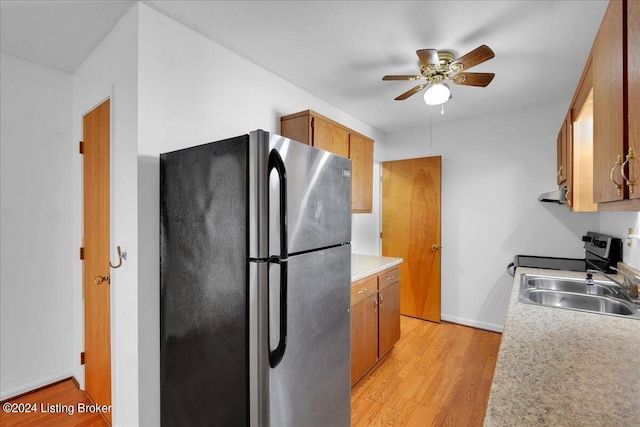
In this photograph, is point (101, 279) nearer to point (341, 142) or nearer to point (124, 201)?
point (124, 201)

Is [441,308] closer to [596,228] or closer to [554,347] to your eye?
[596,228]

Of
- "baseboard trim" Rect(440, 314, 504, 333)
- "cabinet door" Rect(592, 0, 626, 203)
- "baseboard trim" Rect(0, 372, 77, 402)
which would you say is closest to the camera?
"cabinet door" Rect(592, 0, 626, 203)

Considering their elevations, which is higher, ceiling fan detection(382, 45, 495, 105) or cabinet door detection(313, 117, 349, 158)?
ceiling fan detection(382, 45, 495, 105)

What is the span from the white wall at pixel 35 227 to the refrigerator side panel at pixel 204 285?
1432 millimetres

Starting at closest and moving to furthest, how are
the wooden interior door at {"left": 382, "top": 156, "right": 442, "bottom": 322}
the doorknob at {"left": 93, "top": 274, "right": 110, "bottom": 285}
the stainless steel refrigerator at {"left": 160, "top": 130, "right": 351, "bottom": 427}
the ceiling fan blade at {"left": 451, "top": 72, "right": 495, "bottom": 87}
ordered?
the stainless steel refrigerator at {"left": 160, "top": 130, "right": 351, "bottom": 427}
the doorknob at {"left": 93, "top": 274, "right": 110, "bottom": 285}
the ceiling fan blade at {"left": 451, "top": 72, "right": 495, "bottom": 87}
the wooden interior door at {"left": 382, "top": 156, "right": 442, "bottom": 322}

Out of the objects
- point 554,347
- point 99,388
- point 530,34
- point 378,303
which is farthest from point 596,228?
point 99,388

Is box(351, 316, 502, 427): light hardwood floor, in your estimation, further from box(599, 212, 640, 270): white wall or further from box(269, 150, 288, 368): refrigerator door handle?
box(599, 212, 640, 270): white wall

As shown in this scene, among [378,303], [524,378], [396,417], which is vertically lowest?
[396,417]

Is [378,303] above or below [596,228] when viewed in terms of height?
below

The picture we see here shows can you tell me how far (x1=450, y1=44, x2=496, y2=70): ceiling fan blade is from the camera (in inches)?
66.0

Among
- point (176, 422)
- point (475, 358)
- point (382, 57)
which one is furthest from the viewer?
point (475, 358)

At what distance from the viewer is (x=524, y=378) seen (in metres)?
0.94

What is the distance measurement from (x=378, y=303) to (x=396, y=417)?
83 centimetres

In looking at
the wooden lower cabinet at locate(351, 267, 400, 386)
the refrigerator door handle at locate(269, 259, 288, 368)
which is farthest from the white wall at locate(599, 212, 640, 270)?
the refrigerator door handle at locate(269, 259, 288, 368)
